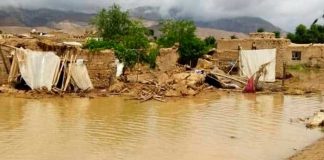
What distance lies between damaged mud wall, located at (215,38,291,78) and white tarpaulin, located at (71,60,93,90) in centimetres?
992

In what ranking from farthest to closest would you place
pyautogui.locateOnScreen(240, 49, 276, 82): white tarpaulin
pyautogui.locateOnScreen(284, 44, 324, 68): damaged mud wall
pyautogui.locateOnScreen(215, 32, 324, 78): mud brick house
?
pyautogui.locateOnScreen(284, 44, 324, 68): damaged mud wall, pyautogui.locateOnScreen(215, 32, 324, 78): mud brick house, pyautogui.locateOnScreen(240, 49, 276, 82): white tarpaulin

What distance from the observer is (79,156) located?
10.3 metres

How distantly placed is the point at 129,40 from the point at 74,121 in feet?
41.1

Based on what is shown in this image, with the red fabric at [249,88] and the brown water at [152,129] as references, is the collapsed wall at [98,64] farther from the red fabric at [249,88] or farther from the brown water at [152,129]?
the red fabric at [249,88]

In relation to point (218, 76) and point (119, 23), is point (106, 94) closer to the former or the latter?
point (218, 76)

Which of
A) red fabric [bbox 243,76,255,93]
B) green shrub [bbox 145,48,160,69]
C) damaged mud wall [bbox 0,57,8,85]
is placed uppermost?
green shrub [bbox 145,48,160,69]

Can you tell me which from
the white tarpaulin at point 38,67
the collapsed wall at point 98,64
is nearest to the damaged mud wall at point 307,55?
the collapsed wall at point 98,64

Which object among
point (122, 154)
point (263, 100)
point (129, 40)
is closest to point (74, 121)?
point (122, 154)

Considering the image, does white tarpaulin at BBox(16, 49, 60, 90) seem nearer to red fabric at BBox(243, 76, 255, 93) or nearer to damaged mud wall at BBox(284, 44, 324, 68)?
red fabric at BBox(243, 76, 255, 93)

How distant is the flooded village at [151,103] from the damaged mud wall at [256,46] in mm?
71

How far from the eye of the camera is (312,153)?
1048 centimetres

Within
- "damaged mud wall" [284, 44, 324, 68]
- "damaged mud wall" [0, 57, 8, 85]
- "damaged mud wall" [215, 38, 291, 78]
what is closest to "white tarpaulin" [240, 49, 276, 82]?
"damaged mud wall" [215, 38, 291, 78]

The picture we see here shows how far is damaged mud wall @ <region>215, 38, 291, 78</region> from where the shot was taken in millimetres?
27406

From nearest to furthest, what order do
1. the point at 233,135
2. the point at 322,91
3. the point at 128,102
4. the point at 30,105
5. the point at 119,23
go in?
the point at 233,135, the point at 30,105, the point at 128,102, the point at 322,91, the point at 119,23
